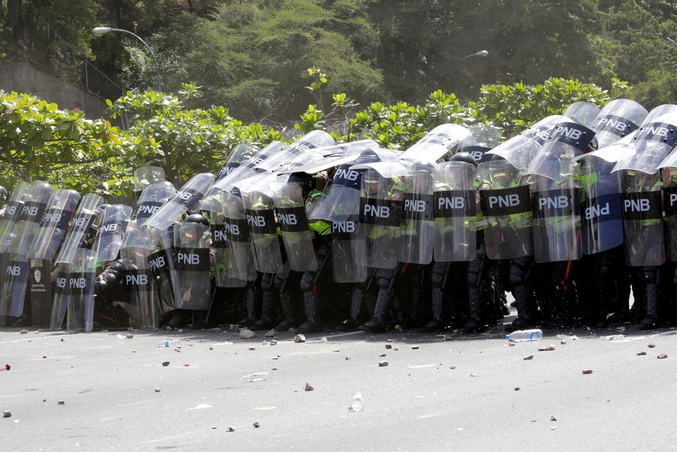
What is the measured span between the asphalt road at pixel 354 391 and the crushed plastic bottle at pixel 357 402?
0.20 feet

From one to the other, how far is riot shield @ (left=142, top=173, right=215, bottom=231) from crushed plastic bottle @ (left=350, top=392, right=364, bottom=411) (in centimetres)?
563

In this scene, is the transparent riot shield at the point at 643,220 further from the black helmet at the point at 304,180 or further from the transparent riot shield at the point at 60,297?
the transparent riot shield at the point at 60,297

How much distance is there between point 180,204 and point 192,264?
989 mm

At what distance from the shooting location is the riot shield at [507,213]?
356 inches

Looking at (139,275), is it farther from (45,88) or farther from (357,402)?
(45,88)

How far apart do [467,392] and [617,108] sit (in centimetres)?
535

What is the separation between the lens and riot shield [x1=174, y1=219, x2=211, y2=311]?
1078 cm

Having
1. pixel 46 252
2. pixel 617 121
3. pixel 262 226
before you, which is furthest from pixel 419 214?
pixel 46 252

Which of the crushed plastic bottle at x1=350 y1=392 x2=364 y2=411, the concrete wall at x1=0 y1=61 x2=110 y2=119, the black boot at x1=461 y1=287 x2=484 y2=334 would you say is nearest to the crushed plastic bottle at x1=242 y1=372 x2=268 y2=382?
the crushed plastic bottle at x1=350 y1=392 x2=364 y2=411

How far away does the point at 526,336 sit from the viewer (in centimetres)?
839

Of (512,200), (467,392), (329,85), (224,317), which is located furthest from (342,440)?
(329,85)

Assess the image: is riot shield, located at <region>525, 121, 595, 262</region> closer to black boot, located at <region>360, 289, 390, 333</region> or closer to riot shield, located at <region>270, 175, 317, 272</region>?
black boot, located at <region>360, 289, 390, 333</region>

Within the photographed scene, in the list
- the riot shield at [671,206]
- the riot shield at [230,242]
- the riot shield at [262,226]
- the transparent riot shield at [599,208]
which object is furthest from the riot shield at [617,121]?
the riot shield at [230,242]

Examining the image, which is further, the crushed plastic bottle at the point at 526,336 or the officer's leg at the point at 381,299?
the officer's leg at the point at 381,299
